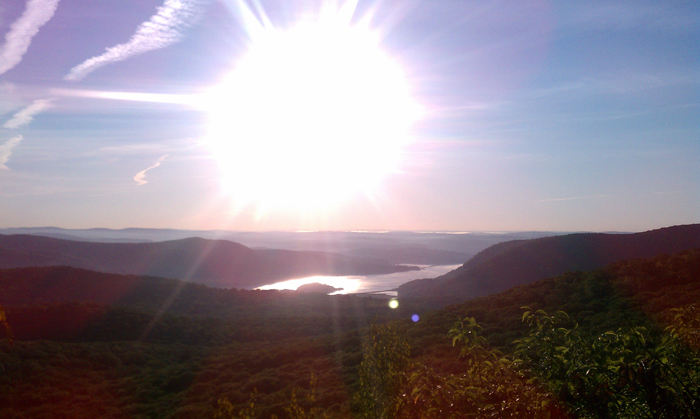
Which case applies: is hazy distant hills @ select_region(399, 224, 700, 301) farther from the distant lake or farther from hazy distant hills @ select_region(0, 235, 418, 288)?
hazy distant hills @ select_region(0, 235, 418, 288)

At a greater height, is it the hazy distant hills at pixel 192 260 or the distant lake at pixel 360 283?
the hazy distant hills at pixel 192 260

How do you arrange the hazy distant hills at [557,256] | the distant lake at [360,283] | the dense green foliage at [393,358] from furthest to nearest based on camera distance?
the distant lake at [360,283], the hazy distant hills at [557,256], the dense green foliage at [393,358]

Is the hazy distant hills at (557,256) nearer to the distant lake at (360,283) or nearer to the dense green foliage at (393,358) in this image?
the dense green foliage at (393,358)

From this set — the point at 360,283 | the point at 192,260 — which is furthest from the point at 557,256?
the point at 192,260

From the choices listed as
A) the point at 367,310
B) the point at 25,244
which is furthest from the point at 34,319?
the point at 25,244

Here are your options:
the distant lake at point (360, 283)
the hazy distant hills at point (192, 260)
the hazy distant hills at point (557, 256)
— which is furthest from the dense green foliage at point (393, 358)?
the hazy distant hills at point (192, 260)

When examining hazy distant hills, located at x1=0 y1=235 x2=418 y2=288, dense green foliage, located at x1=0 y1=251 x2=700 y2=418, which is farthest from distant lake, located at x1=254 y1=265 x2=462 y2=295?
dense green foliage, located at x1=0 y1=251 x2=700 y2=418
